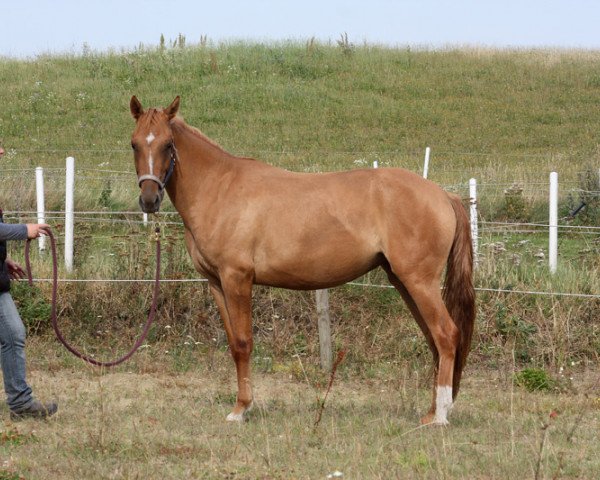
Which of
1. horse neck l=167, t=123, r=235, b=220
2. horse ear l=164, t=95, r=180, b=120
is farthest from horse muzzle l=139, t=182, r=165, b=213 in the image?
horse ear l=164, t=95, r=180, b=120

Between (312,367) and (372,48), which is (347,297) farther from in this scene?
(372,48)

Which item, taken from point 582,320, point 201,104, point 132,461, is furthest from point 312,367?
point 201,104

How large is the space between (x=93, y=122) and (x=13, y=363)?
18.1m

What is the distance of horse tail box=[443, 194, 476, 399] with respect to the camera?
7051 millimetres

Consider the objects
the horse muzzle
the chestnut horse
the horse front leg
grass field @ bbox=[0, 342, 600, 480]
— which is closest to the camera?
grass field @ bbox=[0, 342, 600, 480]

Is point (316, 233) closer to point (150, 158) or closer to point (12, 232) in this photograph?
point (150, 158)

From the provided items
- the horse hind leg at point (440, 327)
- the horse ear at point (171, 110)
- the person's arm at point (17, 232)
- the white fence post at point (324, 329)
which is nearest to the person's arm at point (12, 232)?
the person's arm at point (17, 232)

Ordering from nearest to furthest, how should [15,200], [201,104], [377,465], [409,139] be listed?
[377,465], [15,200], [409,139], [201,104]

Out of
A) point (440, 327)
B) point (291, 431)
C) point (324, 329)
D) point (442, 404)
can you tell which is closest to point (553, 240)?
point (324, 329)

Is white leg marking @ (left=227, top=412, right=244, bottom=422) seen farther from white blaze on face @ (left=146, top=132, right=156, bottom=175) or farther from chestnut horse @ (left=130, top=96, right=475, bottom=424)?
white blaze on face @ (left=146, top=132, right=156, bottom=175)

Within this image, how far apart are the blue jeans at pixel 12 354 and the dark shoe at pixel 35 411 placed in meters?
0.04

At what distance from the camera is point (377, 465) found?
212 inches

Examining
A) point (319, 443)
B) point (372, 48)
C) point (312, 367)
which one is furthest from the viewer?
point (372, 48)

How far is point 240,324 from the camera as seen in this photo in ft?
23.2
